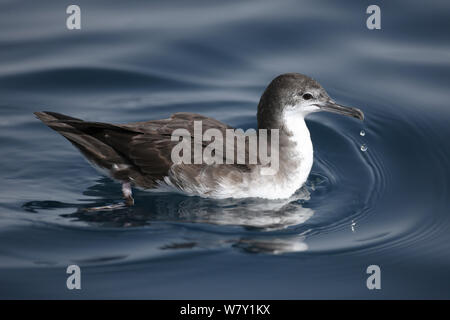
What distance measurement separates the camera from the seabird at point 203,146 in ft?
23.4

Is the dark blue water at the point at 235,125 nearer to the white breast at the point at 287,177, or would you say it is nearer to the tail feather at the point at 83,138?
the white breast at the point at 287,177

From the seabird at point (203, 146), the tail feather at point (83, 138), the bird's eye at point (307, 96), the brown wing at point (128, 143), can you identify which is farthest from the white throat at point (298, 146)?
the tail feather at point (83, 138)

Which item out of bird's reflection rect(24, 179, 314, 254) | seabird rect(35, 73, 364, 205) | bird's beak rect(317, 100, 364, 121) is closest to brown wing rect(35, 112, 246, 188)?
seabird rect(35, 73, 364, 205)

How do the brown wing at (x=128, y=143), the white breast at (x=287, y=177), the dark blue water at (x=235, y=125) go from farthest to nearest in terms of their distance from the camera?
the brown wing at (x=128, y=143) < the white breast at (x=287, y=177) < the dark blue water at (x=235, y=125)

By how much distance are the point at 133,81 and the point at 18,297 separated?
4.83 m

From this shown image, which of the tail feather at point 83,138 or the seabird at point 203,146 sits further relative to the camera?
the tail feather at point 83,138

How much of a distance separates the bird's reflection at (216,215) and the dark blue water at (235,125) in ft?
0.07

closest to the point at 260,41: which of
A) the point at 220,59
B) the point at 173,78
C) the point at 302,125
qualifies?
the point at 220,59

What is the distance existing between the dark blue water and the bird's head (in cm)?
89

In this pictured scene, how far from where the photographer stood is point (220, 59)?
10.4 meters

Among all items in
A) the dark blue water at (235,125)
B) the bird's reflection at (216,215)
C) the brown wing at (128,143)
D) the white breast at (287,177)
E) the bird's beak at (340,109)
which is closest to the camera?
the dark blue water at (235,125)

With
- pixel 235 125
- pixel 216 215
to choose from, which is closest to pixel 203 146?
pixel 216 215

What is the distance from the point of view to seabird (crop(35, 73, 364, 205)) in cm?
712

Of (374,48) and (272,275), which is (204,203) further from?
(374,48)
